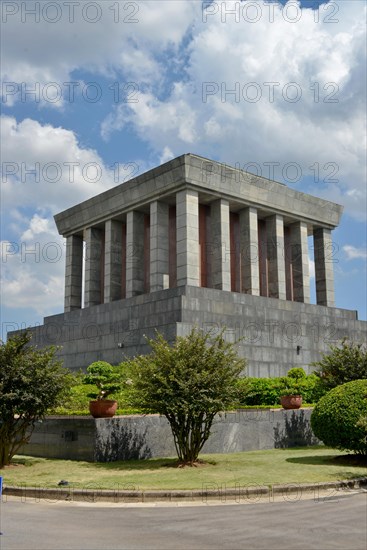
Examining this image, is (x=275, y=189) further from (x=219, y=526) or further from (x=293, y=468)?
(x=219, y=526)

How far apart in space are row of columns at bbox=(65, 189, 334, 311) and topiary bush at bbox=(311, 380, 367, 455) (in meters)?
16.6

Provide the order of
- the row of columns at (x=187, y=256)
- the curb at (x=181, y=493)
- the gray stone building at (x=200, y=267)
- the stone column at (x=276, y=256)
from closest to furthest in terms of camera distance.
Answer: the curb at (x=181, y=493)
the gray stone building at (x=200, y=267)
the row of columns at (x=187, y=256)
the stone column at (x=276, y=256)

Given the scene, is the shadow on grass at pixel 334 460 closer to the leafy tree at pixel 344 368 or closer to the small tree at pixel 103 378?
the leafy tree at pixel 344 368

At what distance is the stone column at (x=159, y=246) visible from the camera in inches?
1310

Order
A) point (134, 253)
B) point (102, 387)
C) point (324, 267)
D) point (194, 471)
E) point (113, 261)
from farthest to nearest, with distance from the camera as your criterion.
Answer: point (324, 267) < point (113, 261) < point (134, 253) < point (102, 387) < point (194, 471)

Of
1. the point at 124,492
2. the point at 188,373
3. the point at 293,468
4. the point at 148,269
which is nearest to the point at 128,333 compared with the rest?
the point at 148,269

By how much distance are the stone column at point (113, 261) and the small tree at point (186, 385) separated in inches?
866

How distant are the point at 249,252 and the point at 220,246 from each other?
2.50 meters

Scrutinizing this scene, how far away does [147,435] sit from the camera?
16750mm

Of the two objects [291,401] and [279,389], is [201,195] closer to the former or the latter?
[279,389]

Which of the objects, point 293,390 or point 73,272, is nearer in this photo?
point 293,390

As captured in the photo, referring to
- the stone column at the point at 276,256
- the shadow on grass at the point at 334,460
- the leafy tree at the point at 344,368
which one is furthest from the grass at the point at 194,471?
the stone column at the point at 276,256

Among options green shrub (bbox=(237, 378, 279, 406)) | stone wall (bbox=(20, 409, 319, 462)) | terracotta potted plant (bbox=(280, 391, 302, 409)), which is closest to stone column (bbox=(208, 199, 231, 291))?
green shrub (bbox=(237, 378, 279, 406))

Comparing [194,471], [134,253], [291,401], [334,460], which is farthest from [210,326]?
[194,471]
